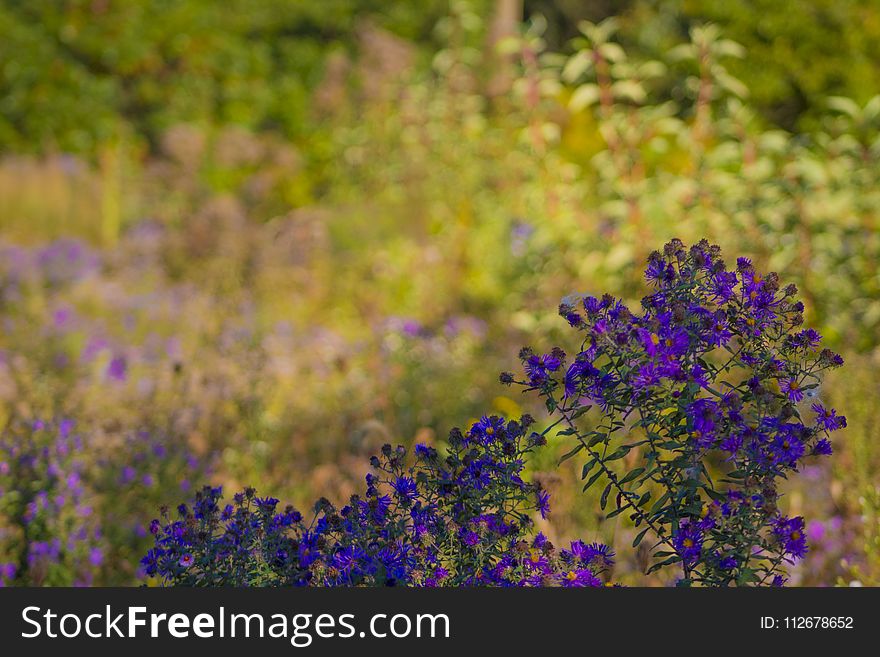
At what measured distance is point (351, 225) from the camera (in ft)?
23.9

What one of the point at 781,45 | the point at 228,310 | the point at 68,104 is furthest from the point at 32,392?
the point at 781,45

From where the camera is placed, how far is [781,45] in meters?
9.66

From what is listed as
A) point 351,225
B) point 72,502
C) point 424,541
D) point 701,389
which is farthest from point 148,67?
point 701,389

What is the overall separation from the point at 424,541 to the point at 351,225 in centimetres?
518

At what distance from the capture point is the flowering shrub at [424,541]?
2184 millimetres

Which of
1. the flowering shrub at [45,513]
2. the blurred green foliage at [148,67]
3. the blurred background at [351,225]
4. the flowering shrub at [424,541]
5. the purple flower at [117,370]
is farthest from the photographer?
the blurred green foliage at [148,67]

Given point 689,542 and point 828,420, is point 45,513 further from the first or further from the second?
point 828,420

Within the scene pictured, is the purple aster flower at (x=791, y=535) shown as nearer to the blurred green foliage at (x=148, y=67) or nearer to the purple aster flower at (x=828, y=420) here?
the purple aster flower at (x=828, y=420)

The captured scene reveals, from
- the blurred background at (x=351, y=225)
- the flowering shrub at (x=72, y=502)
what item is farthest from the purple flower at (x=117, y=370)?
the flowering shrub at (x=72, y=502)

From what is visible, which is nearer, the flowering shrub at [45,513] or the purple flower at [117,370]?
the flowering shrub at [45,513]

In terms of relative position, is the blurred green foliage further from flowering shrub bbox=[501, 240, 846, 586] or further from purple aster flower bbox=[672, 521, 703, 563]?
purple aster flower bbox=[672, 521, 703, 563]

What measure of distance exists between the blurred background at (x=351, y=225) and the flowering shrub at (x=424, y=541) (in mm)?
815

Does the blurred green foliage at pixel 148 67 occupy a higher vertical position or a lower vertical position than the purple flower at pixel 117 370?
higher

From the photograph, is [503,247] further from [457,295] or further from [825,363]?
[825,363]
